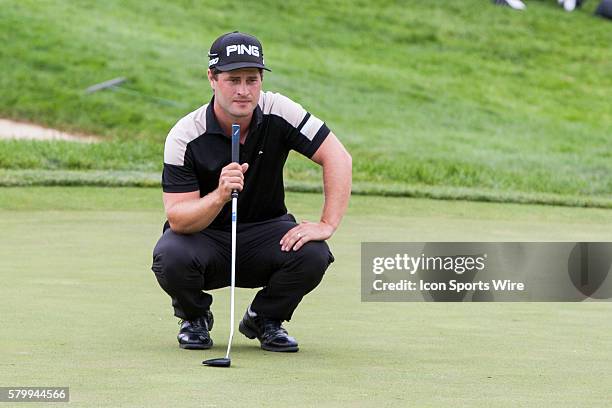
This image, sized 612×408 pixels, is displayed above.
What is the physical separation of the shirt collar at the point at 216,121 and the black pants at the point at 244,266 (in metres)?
0.47

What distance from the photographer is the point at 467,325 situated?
676 centimetres

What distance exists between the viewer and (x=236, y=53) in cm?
576

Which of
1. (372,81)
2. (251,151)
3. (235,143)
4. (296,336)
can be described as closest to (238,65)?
(235,143)

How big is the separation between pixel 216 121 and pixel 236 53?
36cm

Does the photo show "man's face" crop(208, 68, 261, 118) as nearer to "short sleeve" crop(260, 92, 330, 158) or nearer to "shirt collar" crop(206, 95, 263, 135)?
"shirt collar" crop(206, 95, 263, 135)

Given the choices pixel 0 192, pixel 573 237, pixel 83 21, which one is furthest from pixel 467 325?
pixel 83 21

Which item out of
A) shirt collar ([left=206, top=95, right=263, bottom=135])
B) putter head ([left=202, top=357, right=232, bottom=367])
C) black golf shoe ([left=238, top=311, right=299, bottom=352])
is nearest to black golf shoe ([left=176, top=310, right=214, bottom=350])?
black golf shoe ([left=238, top=311, right=299, bottom=352])

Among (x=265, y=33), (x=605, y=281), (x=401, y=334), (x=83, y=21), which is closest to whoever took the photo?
(x=401, y=334)

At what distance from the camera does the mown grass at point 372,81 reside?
59.1 ft

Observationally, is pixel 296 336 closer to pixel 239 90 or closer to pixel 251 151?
pixel 251 151

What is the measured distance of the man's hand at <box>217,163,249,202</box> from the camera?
18.4 feet

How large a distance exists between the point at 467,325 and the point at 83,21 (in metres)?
22.5

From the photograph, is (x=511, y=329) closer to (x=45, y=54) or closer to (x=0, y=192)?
(x=0, y=192)

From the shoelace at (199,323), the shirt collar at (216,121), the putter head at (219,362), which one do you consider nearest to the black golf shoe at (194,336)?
the shoelace at (199,323)
